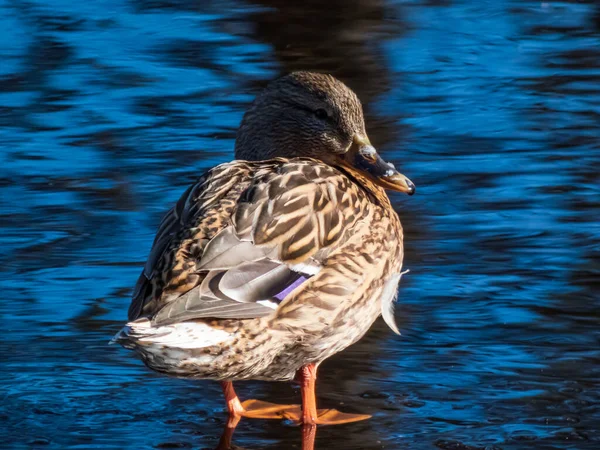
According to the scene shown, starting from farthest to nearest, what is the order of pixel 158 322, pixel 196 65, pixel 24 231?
pixel 196 65, pixel 24 231, pixel 158 322

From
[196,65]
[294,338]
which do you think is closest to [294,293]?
[294,338]

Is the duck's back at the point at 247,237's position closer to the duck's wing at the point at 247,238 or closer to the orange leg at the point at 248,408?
the duck's wing at the point at 247,238

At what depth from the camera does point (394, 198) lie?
7.86 m

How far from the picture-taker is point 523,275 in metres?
6.65

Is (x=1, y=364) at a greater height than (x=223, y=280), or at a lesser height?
lesser


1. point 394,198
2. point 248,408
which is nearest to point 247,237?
point 248,408

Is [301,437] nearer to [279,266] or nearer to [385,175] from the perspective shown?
[279,266]

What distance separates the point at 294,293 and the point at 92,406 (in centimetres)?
97

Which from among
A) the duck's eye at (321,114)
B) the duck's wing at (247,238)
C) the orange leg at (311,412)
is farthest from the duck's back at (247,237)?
the orange leg at (311,412)

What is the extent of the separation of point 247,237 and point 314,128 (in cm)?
128

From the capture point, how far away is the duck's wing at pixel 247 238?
4742 mm

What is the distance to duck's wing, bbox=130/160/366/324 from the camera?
474 centimetres

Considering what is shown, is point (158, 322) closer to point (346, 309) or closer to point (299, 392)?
point (346, 309)

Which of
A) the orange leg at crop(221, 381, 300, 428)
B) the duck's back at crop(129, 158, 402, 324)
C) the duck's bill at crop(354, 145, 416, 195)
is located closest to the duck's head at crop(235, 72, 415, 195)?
the duck's bill at crop(354, 145, 416, 195)
